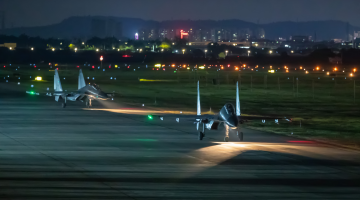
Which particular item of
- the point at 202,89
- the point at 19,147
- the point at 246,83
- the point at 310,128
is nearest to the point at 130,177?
the point at 19,147

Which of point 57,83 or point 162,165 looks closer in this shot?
point 162,165

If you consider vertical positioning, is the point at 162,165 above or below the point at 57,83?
below

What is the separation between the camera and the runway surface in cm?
1612

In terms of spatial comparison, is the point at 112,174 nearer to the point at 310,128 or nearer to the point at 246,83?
the point at 310,128

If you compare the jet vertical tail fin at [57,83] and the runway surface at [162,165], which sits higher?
the jet vertical tail fin at [57,83]

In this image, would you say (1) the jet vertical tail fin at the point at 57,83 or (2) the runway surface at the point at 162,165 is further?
(1) the jet vertical tail fin at the point at 57,83

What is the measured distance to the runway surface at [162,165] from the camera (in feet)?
52.9

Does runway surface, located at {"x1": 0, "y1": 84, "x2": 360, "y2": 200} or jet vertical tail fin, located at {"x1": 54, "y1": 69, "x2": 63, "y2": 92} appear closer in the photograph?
runway surface, located at {"x1": 0, "y1": 84, "x2": 360, "y2": 200}

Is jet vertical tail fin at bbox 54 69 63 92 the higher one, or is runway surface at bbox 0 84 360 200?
jet vertical tail fin at bbox 54 69 63 92

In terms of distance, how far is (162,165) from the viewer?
20312 mm

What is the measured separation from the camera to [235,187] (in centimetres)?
1675

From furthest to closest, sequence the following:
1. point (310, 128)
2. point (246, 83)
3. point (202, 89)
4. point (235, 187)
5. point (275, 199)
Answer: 1. point (246, 83)
2. point (202, 89)
3. point (310, 128)
4. point (235, 187)
5. point (275, 199)

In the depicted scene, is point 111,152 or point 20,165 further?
point 111,152

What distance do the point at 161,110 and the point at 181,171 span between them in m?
22.5
